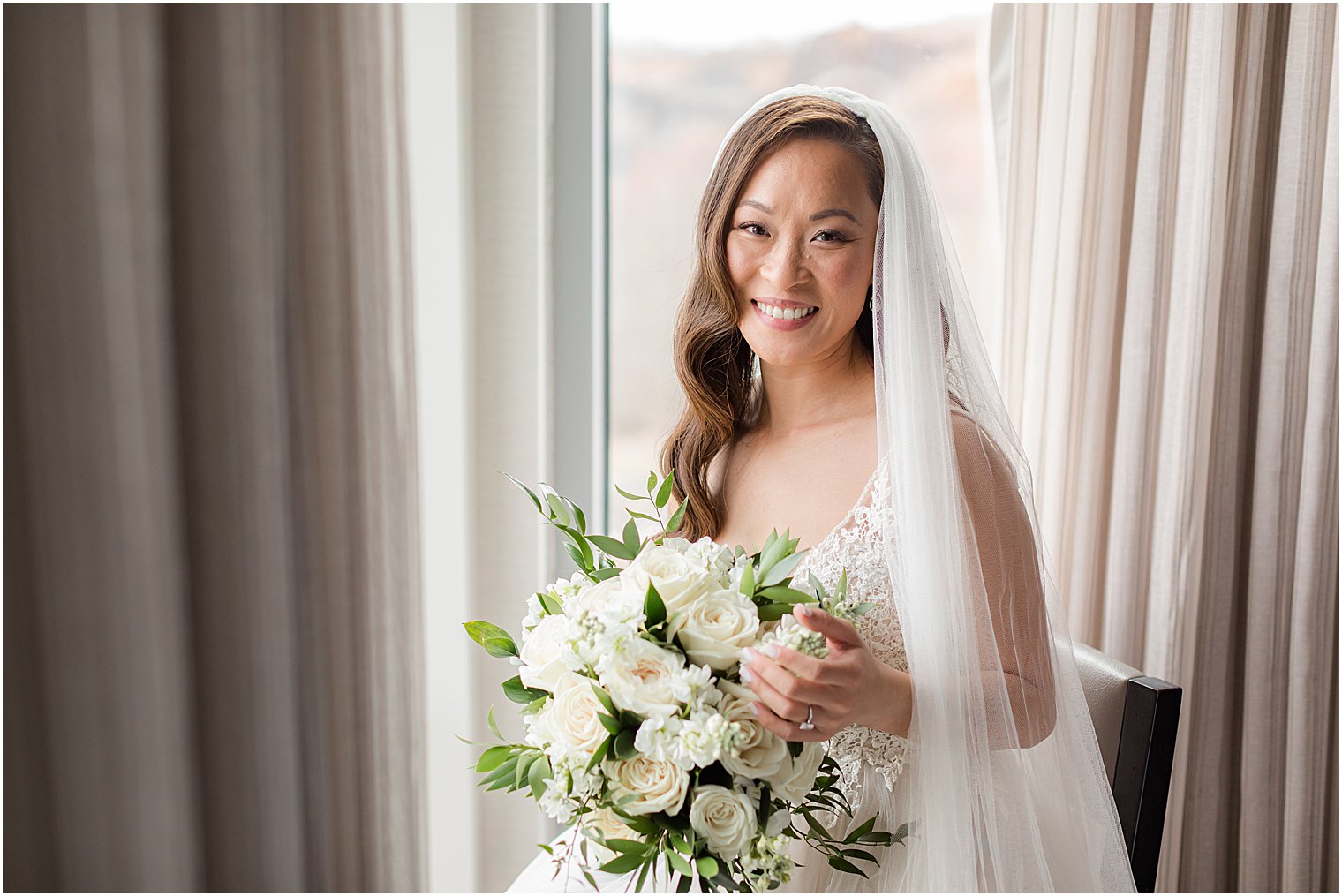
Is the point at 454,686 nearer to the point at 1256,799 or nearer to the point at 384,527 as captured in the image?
the point at 384,527

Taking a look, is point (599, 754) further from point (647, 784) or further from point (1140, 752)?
point (1140, 752)

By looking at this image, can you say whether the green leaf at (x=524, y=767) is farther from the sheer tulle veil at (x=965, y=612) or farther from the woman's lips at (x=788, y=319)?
the woman's lips at (x=788, y=319)

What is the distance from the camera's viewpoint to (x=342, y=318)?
3.75 ft

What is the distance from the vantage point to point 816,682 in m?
0.99

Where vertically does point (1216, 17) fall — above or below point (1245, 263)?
above

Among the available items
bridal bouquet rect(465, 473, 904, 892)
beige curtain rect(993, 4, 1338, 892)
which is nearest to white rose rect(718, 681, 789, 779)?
bridal bouquet rect(465, 473, 904, 892)

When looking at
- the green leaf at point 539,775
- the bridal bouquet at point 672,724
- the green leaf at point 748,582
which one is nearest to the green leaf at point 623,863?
the bridal bouquet at point 672,724

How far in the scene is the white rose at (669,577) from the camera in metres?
1.03

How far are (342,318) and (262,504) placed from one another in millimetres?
253

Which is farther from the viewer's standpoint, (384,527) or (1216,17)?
(1216,17)

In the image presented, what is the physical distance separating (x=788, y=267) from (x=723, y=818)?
2.36 feet

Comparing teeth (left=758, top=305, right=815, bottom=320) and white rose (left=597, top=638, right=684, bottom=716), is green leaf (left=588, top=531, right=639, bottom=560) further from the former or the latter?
teeth (left=758, top=305, right=815, bottom=320)

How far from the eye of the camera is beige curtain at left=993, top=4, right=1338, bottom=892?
5.22ft

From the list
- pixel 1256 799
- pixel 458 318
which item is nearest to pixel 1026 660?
pixel 1256 799
